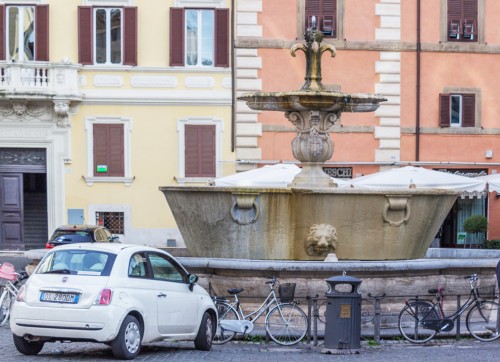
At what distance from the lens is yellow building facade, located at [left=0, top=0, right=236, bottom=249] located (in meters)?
35.4

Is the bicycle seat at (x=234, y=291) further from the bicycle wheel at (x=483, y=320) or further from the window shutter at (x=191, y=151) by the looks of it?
the window shutter at (x=191, y=151)

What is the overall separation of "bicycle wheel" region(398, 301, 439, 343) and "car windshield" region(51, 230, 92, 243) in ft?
37.1

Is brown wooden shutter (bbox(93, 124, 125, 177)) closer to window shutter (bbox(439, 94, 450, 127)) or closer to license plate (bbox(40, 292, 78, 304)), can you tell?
window shutter (bbox(439, 94, 450, 127))

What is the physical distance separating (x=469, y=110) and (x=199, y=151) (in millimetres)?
7674

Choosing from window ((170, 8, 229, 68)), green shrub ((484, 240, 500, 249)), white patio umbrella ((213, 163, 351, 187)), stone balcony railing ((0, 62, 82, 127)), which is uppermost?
window ((170, 8, 229, 68))

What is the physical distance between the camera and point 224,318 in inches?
698

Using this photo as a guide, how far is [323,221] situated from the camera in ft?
63.7

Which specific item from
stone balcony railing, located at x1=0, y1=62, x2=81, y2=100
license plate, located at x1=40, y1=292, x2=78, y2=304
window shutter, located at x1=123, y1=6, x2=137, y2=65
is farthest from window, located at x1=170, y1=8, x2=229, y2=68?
license plate, located at x1=40, y1=292, x2=78, y2=304

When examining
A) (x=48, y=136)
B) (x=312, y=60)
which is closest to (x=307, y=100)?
(x=312, y=60)

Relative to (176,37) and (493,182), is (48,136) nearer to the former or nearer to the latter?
(176,37)

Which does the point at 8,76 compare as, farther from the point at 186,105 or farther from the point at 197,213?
the point at 197,213

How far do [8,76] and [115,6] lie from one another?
11.8ft

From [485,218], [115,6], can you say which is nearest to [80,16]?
[115,6]

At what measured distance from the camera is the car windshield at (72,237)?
2753cm
